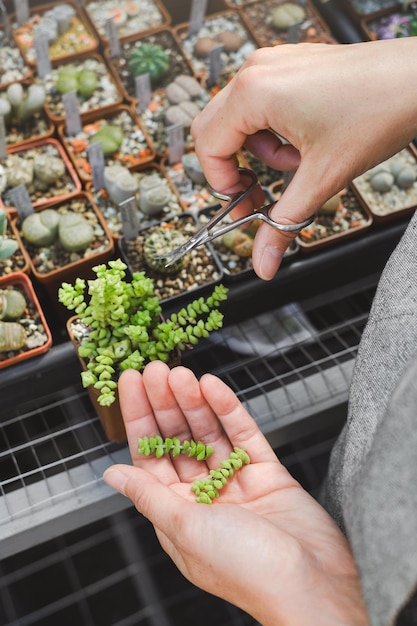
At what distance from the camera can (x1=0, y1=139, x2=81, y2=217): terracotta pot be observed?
1.56 meters

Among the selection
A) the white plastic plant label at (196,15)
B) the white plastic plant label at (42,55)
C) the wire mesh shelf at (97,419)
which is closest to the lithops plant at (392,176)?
the wire mesh shelf at (97,419)

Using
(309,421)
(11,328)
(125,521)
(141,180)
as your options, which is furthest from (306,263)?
(125,521)

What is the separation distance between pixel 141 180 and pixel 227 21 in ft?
2.18

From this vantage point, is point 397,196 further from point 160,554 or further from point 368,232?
point 160,554

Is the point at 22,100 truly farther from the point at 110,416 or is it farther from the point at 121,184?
the point at 110,416

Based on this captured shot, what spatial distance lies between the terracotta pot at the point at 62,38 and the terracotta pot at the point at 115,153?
0.20 meters

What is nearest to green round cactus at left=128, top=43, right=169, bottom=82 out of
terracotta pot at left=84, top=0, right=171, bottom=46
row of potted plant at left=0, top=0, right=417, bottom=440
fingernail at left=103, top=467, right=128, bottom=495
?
row of potted plant at left=0, top=0, right=417, bottom=440

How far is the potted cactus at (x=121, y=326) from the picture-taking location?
3.39ft

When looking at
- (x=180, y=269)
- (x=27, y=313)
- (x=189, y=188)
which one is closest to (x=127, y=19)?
(x=189, y=188)

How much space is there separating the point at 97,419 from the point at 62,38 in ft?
3.70

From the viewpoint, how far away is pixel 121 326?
1.11 m

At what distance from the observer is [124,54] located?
1887mm

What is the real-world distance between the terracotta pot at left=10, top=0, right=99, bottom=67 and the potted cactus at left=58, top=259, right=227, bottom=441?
3.22ft

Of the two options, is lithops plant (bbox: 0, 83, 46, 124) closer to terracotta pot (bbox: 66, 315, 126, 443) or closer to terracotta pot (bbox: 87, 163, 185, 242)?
terracotta pot (bbox: 87, 163, 185, 242)
